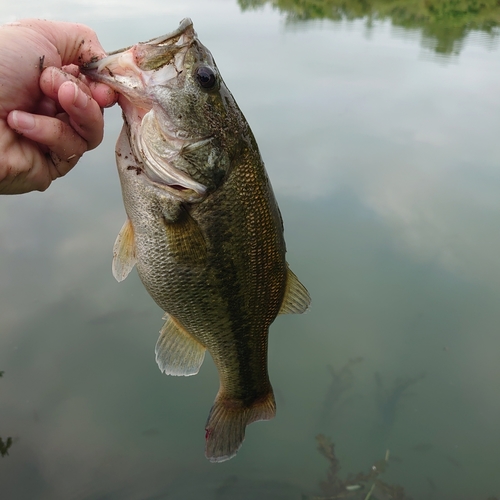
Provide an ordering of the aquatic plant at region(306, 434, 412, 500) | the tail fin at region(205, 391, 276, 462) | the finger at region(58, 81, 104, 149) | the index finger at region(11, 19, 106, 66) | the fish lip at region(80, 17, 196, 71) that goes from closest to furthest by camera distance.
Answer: the finger at region(58, 81, 104, 149) → the fish lip at region(80, 17, 196, 71) → the index finger at region(11, 19, 106, 66) → the tail fin at region(205, 391, 276, 462) → the aquatic plant at region(306, 434, 412, 500)

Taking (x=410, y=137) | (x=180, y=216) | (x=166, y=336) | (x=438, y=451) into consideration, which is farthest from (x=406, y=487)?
(x=410, y=137)

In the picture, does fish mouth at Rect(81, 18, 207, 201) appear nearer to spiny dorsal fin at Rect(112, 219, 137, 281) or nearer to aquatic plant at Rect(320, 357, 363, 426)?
spiny dorsal fin at Rect(112, 219, 137, 281)

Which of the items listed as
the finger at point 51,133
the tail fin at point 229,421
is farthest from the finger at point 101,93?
the tail fin at point 229,421

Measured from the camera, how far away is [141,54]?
145cm

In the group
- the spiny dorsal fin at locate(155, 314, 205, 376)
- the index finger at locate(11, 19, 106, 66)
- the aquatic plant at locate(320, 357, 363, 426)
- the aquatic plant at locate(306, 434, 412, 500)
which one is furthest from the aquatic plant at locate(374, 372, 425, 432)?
the index finger at locate(11, 19, 106, 66)

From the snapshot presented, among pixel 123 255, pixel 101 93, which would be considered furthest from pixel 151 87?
pixel 123 255

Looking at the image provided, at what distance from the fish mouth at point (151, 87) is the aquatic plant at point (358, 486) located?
10.1 feet

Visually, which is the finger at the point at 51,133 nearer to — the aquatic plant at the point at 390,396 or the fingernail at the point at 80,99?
the fingernail at the point at 80,99

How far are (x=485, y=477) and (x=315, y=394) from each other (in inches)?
62.4

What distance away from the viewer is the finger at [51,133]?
145cm

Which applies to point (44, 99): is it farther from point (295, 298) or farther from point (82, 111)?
point (295, 298)

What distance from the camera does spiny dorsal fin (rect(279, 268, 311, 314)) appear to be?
1942 mm

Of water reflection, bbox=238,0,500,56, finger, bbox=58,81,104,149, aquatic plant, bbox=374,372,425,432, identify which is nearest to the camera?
finger, bbox=58,81,104,149

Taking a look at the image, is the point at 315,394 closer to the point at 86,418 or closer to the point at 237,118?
the point at 86,418
